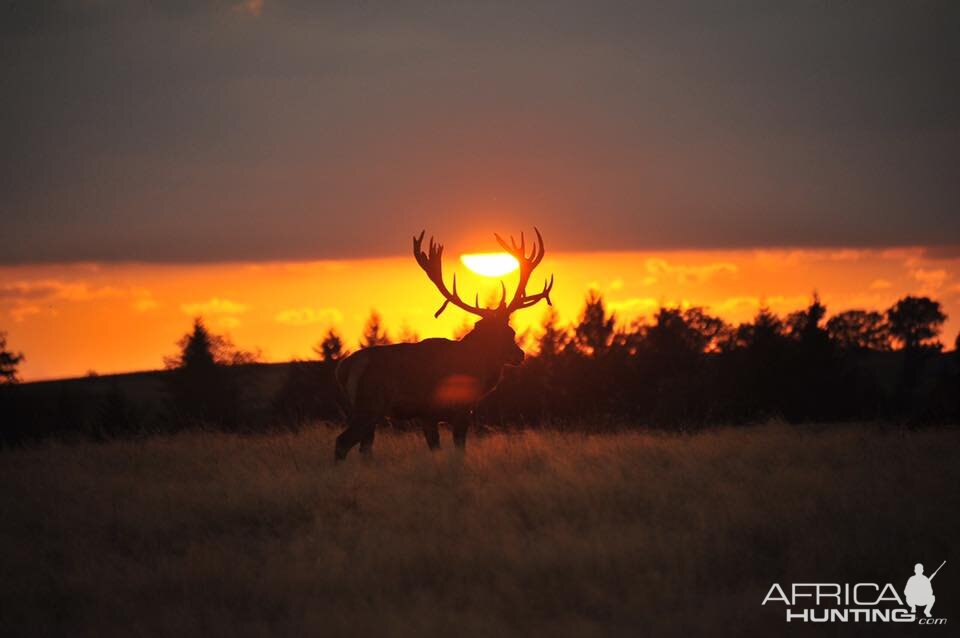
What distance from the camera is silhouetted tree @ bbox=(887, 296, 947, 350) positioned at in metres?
84.7

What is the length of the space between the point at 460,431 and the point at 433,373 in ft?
3.08

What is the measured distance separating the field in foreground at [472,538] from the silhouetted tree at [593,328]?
1067 inches

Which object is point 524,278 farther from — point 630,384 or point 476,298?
point 630,384

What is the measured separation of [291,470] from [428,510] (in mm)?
3401

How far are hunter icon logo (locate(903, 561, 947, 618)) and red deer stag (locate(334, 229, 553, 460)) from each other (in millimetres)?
6989

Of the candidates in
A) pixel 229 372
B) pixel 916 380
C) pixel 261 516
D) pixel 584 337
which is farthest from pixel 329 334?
pixel 261 516

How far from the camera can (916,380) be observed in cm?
6359

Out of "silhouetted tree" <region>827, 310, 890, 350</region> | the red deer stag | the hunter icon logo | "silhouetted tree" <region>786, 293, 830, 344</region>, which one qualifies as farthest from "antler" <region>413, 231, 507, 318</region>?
"silhouetted tree" <region>827, 310, 890, 350</region>

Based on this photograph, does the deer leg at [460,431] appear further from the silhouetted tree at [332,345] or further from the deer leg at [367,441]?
the silhouetted tree at [332,345]

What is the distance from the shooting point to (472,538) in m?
9.43

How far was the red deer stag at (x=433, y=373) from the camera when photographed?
45.1 ft

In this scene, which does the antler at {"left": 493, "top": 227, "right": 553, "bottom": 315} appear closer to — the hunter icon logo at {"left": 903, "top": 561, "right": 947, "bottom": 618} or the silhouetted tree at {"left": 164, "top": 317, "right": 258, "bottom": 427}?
the hunter icon logo at {"left": 903, "top": 561, "right": 947, "bottom": 618}

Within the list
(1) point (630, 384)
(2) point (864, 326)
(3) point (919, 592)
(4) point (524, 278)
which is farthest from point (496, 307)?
(2) point (864, 326)

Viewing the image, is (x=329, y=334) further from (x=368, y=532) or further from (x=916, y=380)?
(x=368, y=532)
